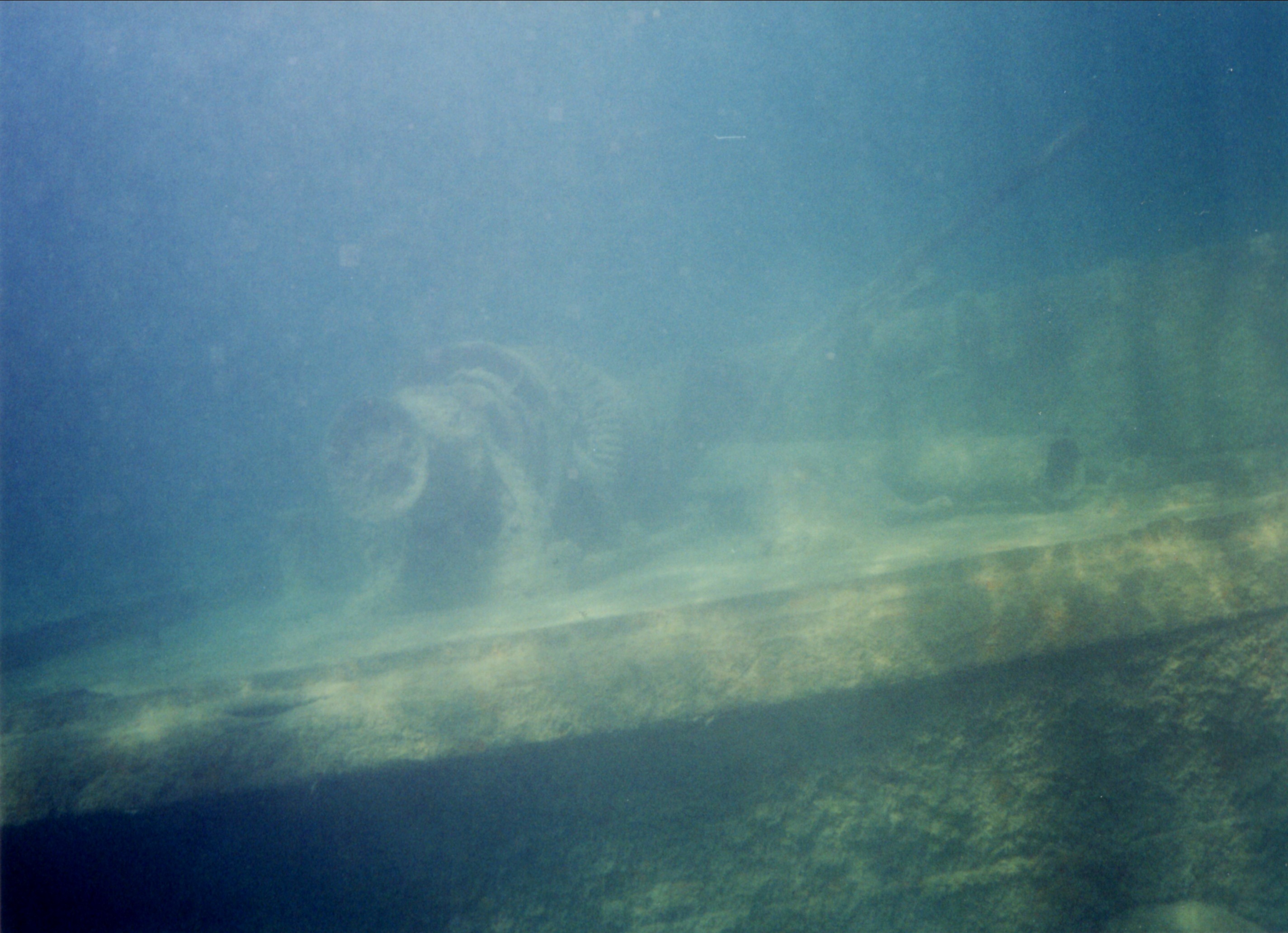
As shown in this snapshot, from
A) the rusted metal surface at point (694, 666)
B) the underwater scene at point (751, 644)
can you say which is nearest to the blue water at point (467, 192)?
the underwater scene at point (751, 644)

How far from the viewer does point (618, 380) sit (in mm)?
9547

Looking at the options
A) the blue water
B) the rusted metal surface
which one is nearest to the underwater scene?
the rusted metal surface

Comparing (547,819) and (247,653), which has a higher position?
(247,653)

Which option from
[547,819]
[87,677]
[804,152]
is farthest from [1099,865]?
[804,152]

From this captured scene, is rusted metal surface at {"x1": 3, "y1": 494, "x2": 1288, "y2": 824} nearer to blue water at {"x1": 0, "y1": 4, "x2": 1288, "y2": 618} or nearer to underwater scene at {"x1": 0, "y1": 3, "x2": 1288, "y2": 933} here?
underwater scene at {"x1": 0, "y1": 3, "x2": 1288, "y2": 933}

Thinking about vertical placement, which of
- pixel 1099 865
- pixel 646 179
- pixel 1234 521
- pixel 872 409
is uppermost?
pixel 646 179

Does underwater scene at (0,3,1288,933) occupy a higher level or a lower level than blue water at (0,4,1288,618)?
lower

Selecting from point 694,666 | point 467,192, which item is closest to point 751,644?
point 694,666

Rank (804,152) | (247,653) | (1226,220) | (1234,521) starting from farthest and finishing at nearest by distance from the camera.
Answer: (804,152), (1226,220), (247,653), (1234,521)

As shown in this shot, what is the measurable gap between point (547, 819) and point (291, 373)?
74.0m

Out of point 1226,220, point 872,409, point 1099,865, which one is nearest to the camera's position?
point 1099,865

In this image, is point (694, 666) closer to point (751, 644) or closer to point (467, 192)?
point (751, 644)

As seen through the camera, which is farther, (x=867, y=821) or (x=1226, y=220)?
(x=1226, y=220)

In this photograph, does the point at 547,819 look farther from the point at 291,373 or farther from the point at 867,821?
the point at 291,373
